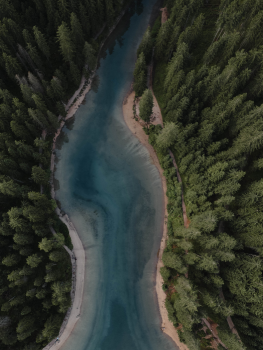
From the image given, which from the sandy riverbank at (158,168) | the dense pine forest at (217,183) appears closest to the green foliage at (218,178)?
the dense pine forest at (217,183)

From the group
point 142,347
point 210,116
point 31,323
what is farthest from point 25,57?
point 142,347

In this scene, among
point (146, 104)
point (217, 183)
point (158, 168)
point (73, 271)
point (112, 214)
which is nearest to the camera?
point (217, 183)

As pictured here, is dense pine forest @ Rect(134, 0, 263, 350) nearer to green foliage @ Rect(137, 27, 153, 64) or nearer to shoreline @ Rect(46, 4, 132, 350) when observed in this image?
green foliage @ Rect(137, 27, 153, 64)

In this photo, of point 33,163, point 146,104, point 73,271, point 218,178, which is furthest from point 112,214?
point 146,104

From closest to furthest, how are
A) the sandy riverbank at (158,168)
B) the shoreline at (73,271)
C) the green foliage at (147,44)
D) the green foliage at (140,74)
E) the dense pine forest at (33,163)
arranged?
the dense pine forest at (33,163) → the shoreline at (73,271) → the sandy riverbank at (158,168) → the green foliage at (147,44) → the green foliage at (140,74)

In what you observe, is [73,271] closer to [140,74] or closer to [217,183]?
[217,183]

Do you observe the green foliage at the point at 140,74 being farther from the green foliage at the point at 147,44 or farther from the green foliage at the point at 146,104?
the green foliage at the point at 146,104

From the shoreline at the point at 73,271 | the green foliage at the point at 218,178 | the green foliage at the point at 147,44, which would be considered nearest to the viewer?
the green foliage at the point at 218,178
